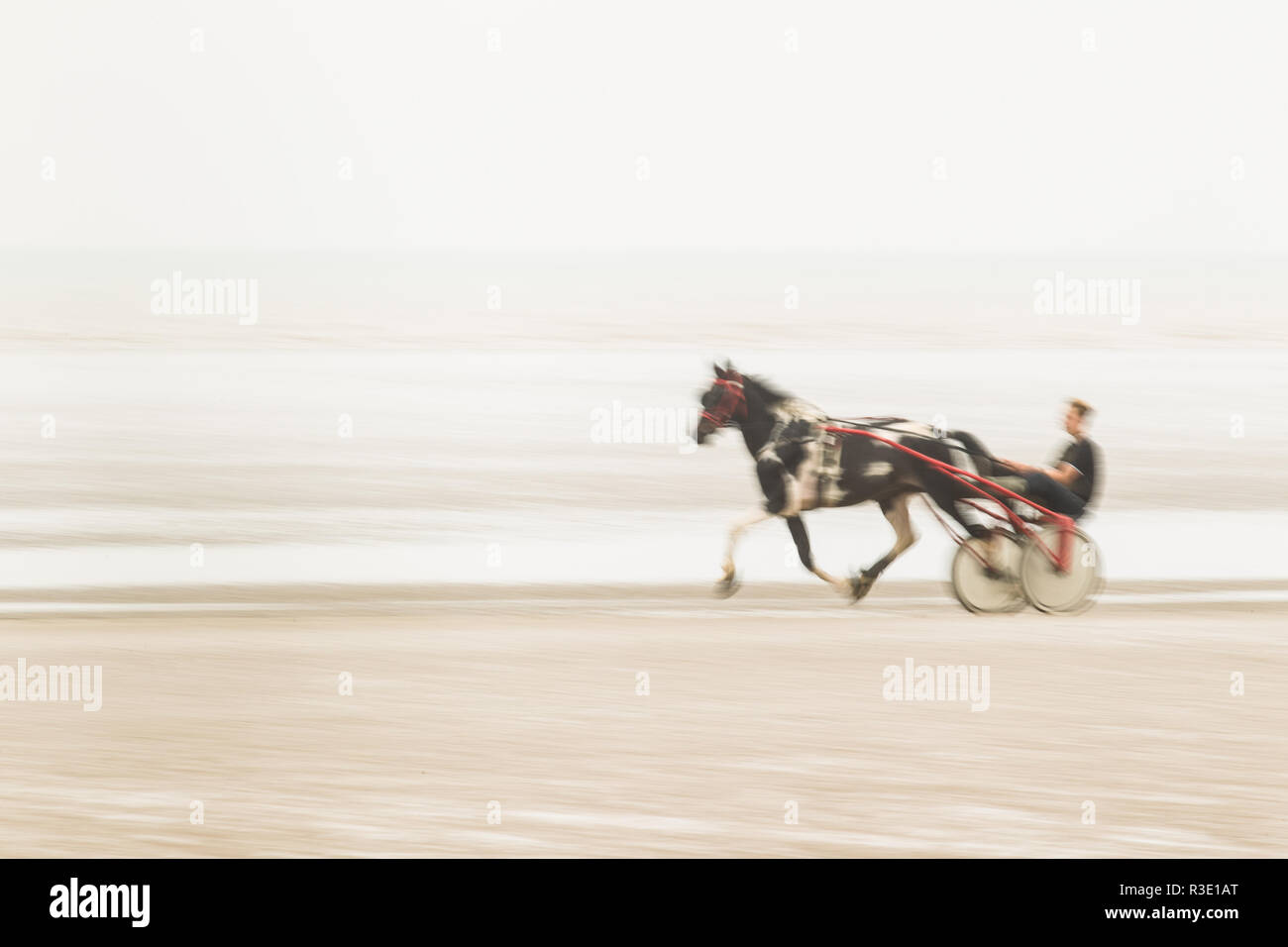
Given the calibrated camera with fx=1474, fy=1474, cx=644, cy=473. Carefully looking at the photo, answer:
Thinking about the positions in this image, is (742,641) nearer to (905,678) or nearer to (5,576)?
(905,678)

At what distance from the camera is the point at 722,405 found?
24.9 ft

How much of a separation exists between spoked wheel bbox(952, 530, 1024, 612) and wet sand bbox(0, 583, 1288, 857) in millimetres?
179

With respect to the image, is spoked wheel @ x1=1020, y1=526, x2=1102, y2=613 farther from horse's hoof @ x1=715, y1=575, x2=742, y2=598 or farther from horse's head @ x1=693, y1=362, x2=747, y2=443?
horse's head @ x1=693, y1=362, x2=747, y2=443

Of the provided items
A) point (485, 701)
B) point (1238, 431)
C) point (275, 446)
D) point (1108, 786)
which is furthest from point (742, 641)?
point (1238, 431)

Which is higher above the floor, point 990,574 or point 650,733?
point 990,574

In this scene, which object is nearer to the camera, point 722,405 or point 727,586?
point 722,405

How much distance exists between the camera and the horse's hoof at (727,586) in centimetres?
776

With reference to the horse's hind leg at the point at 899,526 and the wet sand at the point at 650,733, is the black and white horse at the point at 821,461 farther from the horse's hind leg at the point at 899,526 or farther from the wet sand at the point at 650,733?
the wet sand at the point at 650,733
